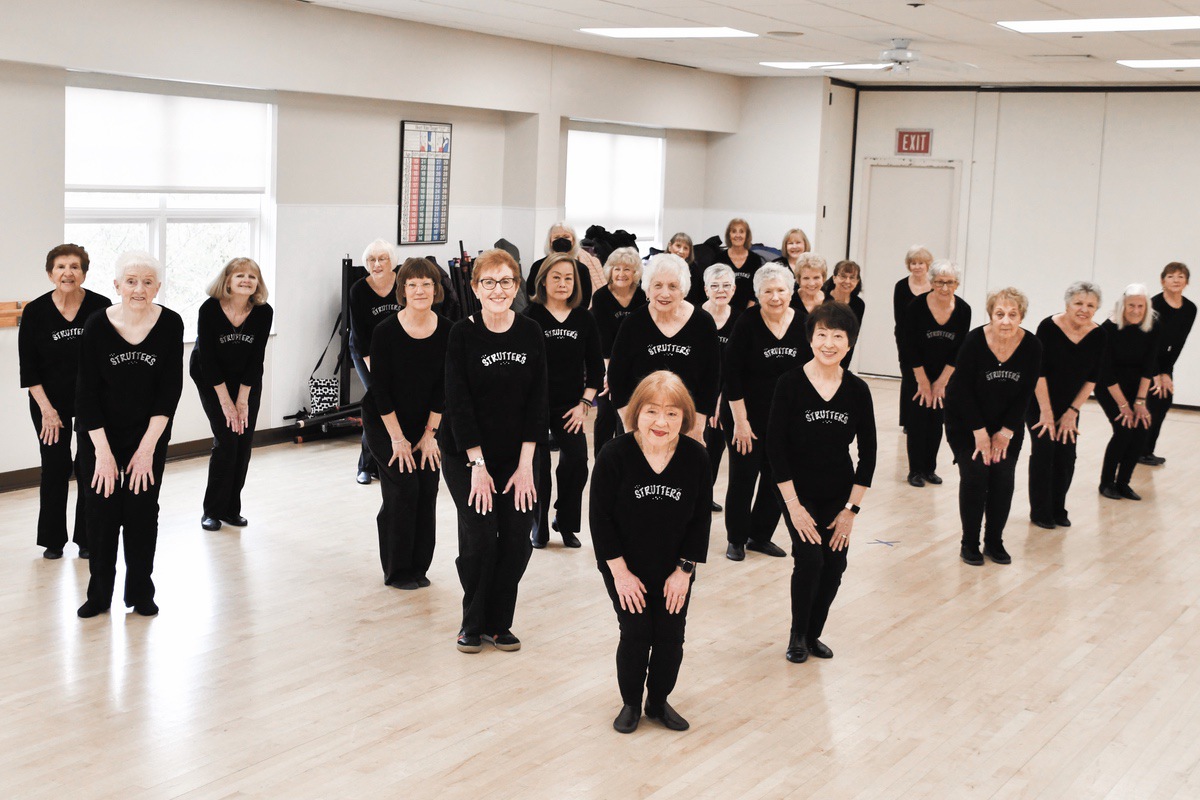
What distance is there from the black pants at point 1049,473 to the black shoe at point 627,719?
13.3 ft

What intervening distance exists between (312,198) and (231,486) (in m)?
3.10

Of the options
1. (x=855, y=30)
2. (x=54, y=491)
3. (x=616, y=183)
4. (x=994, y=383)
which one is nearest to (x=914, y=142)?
(x=616, y=183)

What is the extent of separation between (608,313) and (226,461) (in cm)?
226

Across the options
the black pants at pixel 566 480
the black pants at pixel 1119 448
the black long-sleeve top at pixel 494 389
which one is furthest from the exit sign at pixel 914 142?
the black long-sleeve top at pixel 494 389

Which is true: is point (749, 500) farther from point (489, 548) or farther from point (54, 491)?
point (54, 491)

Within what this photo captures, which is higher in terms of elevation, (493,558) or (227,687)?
(493,558)

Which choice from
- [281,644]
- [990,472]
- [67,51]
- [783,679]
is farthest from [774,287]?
[67,51]

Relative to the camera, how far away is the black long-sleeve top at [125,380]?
208 inches

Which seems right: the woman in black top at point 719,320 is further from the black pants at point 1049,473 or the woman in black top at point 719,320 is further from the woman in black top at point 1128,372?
the woman in black top at point 1128,372

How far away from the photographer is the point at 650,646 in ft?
14.8

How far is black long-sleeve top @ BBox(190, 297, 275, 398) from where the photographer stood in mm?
6734

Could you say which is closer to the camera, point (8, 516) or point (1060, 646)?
point (1060, 646)

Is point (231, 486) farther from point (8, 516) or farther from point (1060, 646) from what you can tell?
point (1060, 646)

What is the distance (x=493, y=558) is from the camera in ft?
17.1
